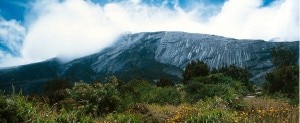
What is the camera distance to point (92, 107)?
1720 centimetres

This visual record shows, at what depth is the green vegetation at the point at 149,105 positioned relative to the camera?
11.1m

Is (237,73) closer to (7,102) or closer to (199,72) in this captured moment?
(199,72)

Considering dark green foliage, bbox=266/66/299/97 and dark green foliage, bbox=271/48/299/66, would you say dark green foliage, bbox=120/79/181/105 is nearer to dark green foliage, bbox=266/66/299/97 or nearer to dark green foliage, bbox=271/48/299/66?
dark green foliage, bbox=266/66/299/97

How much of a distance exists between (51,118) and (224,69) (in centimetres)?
4818

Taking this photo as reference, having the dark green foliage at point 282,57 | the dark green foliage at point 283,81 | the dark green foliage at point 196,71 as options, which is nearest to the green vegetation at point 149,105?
the dark green foliage at point 283,81

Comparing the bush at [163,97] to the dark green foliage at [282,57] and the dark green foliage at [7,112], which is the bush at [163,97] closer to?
the dark green foliage at [7,112]

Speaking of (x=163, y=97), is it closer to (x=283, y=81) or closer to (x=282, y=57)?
(x=283, y=81)

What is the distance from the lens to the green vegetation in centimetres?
1108

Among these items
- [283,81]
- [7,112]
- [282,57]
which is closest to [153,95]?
[283,81]

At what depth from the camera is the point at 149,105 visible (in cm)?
2150

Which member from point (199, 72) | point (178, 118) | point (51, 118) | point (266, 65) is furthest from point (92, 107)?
point (266, 65)

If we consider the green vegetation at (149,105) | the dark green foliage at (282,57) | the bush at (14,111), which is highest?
Result: the bush at (14,111)

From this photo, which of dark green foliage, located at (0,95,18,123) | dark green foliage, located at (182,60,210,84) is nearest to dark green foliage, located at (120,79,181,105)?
dark green foliage, located at (0,95,18,123)

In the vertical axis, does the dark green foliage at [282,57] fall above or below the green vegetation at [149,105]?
below
